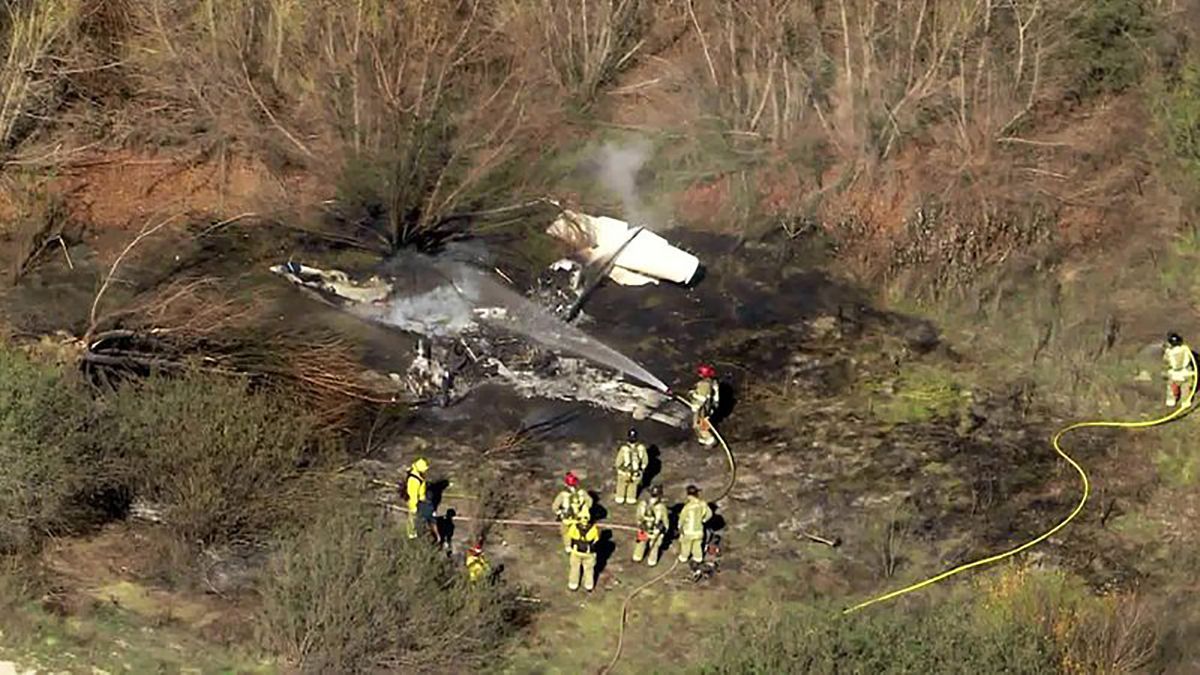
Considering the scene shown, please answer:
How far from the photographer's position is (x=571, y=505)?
61.1 feet

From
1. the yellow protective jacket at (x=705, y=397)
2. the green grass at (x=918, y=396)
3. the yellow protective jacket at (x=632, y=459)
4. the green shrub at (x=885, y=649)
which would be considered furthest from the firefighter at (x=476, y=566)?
the green grass at (x=918, y=396)

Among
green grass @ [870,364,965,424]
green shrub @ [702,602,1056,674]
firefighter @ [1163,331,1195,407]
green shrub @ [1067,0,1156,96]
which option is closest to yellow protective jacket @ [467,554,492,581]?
green shrub @ [702,602,1056,674]

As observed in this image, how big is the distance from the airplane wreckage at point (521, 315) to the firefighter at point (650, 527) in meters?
2.94

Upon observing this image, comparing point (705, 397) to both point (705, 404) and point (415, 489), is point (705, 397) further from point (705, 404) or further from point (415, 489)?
point (415, 489)

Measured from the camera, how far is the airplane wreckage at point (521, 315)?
22.3 meters

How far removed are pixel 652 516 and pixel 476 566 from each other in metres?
2.03

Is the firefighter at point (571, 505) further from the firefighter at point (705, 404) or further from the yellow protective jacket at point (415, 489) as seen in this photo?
the firefighter at point (705, 404)

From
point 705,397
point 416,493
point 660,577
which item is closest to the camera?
point 416,493

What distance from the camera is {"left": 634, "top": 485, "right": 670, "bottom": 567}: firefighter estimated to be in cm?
1884

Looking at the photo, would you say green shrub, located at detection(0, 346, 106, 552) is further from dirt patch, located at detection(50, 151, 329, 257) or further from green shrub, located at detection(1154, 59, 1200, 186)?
green shrub, located at detection(1154, 59, 1200, 186)

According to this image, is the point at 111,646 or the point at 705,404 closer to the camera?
the point at 111,646

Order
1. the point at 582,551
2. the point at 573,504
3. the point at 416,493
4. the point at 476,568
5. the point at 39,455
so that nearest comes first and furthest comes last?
the point at 476,568
the point at 39,455
the point at 582,551
the point at 573,504
the point at 416,493

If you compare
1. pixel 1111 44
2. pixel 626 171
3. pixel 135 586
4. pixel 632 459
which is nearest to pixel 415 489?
pixel 632 459

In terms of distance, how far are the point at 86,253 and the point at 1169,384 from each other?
51.1 ft
